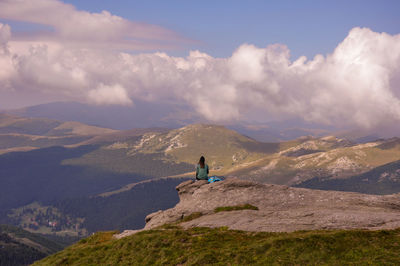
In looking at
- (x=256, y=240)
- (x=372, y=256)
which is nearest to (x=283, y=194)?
(x=256, y=240)

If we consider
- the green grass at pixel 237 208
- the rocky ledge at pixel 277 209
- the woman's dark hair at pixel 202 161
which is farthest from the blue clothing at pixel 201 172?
the green grass at pixel 237 208

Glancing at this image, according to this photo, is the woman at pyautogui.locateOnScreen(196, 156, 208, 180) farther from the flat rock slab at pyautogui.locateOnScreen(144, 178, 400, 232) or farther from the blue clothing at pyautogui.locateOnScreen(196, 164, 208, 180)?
the flat rock slab at pyautogui.locateOnScreen(144, 178, 400, 232)

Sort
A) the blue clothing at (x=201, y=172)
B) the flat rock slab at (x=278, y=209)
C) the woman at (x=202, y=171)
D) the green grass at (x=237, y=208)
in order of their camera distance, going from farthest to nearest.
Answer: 1. the blue clothing at (x=201, y=172)
2. the woman at (x=202, y=171)
3. the green grass at (x=237, y=208)
4. the flat rock slab at (x=278, y=209)

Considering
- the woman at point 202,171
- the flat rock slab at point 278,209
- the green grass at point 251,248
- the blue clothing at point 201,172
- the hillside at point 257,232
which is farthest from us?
the blue clothing at point 201,172

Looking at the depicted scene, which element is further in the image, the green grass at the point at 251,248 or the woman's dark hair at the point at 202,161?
the woman's dark hair at the point at 202,161

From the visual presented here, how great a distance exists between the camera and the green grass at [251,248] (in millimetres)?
26361

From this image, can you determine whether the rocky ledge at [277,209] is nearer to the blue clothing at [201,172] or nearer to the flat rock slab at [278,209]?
the flat rock slab at [278,209]

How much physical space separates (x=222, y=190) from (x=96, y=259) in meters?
22.5

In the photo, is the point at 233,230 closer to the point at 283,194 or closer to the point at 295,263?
the point at 295,263

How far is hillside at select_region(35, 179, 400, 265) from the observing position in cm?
2762

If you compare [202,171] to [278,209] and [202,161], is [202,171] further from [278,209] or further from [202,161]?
[278,209]

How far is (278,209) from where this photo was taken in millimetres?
46781

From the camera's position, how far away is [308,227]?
3575 centimetres

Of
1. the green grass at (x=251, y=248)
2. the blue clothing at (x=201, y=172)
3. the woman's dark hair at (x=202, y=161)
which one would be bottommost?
the green grass at (x=251, y=248)
